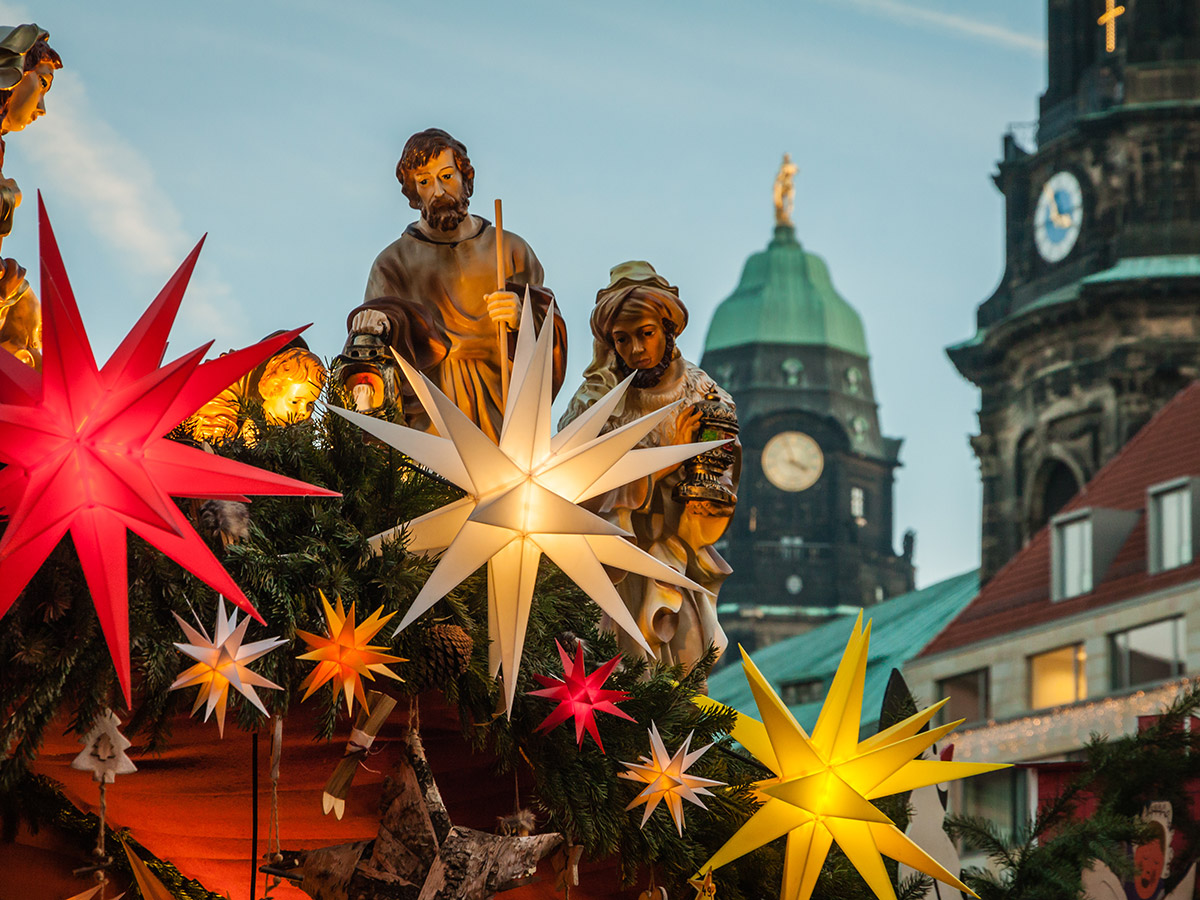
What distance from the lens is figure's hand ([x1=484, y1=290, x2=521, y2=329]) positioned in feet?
21.2

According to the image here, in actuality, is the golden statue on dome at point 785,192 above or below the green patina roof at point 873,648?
above

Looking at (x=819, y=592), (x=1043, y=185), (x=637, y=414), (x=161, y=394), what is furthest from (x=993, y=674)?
(x=819, y=592)

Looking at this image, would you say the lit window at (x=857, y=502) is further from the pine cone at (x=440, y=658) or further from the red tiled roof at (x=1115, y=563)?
the pine cone at (x=440, y=658)

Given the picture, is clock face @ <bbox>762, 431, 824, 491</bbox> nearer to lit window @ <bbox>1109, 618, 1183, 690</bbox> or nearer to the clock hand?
the clock hand

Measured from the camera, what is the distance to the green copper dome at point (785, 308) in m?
119

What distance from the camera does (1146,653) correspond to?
4322 centimetres

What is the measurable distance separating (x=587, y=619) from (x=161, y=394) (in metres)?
1.77

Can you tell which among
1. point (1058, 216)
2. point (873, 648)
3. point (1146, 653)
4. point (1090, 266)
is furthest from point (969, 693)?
point (1058, 216)

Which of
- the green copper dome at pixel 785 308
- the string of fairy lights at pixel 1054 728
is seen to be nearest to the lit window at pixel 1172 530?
the string of fairy lights at pixel 1054 728

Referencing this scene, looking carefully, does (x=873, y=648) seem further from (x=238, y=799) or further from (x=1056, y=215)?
(x=238, y=799)

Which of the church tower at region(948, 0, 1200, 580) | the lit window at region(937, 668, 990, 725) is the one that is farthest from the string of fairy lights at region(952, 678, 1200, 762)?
the church tower at region(948, 0, 1200, 580)

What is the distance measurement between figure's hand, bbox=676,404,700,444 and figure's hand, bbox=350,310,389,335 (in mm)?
1125

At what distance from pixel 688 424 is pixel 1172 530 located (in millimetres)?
37669

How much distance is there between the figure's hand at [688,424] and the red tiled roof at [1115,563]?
36.0 meters
